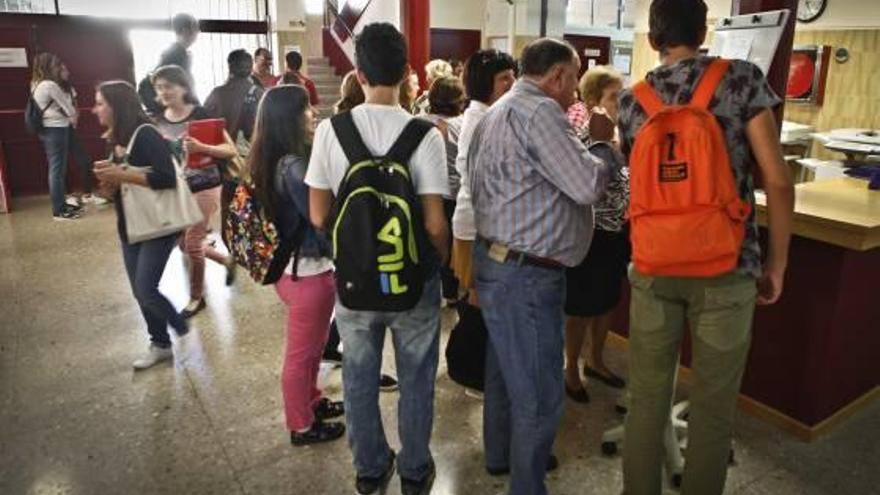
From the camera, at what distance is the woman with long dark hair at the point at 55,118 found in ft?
20.6

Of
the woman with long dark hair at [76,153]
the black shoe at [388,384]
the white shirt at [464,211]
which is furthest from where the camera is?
the woman with long dark hair at [76,153]

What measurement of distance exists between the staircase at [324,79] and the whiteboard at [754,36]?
784cm

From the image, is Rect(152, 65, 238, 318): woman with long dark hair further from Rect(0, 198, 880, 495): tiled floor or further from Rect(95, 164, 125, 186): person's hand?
Rect(95, 164, 125, 186): person's hand

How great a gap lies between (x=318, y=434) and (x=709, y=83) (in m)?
1.89

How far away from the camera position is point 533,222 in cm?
174

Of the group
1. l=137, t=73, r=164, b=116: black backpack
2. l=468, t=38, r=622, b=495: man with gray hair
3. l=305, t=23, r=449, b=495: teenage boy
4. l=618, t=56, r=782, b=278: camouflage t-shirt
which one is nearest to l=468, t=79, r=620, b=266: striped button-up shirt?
l=468, t=38, r=622, b=495: man with gray hair

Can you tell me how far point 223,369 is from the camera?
3.16 meters

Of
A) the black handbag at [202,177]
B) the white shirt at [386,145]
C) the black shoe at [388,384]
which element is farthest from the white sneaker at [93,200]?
the white shirt at [386,145]

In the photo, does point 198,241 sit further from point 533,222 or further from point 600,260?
point 533,222

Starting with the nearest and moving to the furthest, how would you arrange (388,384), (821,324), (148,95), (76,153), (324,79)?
(821,324)
(388,384)
(148,95)
(76,153)
(324,79)

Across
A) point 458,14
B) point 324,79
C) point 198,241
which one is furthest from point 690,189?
point 458,14

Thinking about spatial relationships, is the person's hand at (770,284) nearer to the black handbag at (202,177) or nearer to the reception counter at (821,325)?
the reception counter at (821,325)

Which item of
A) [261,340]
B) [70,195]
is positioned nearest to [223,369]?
[261,340]

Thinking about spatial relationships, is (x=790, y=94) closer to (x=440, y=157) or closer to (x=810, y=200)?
(x=810, y=200)
